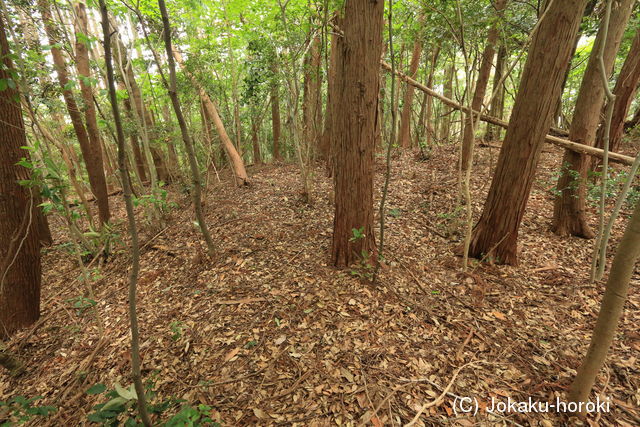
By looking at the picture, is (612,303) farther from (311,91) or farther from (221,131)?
(221,131)

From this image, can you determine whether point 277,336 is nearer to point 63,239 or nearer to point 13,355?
point 13,355

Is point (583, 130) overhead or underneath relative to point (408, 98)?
underneath

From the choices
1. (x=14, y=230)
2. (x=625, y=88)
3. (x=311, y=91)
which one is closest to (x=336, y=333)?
(x=14, y=230)

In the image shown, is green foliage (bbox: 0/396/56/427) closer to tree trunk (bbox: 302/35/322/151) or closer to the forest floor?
the forest floor

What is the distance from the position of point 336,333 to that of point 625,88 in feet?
24.0

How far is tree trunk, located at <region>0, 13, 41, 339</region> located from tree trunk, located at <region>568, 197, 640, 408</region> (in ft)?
16.5

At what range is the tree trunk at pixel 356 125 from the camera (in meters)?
2.76

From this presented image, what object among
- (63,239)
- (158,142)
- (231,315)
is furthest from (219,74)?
(231,315)

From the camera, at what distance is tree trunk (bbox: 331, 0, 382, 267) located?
2756 millimetres

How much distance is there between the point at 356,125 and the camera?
299 centimetres

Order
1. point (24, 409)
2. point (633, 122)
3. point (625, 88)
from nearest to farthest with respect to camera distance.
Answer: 1. point (24, 409)
2. point (625, 88)
3. point (633, 122)

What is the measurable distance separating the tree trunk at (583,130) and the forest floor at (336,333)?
29 cm

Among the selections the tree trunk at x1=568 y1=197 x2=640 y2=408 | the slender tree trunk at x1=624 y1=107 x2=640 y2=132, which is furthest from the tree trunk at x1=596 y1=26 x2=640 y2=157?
the tree trunk at x1=568 y1=197 x2=640 y2=408

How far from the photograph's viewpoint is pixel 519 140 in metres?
3.26
